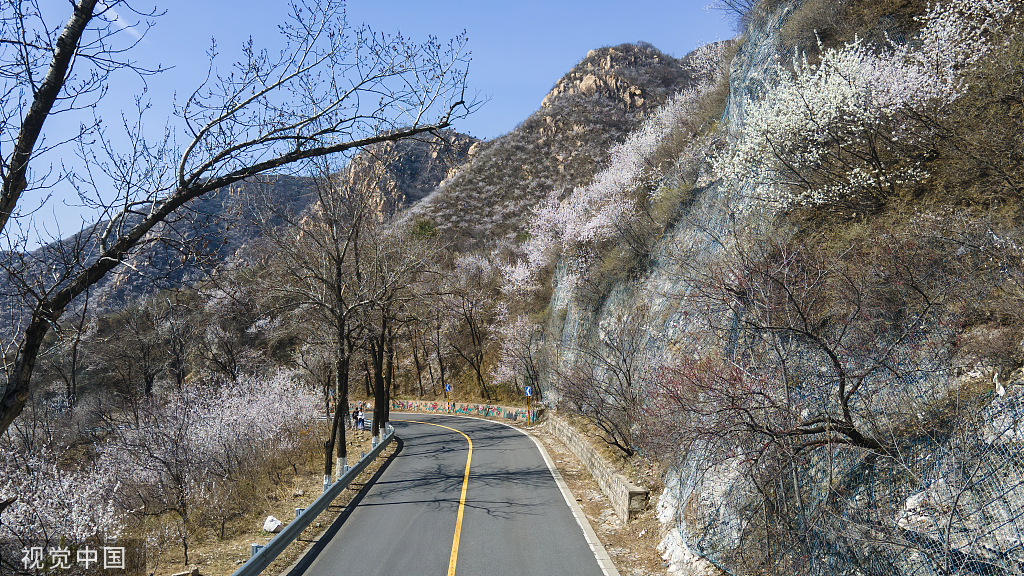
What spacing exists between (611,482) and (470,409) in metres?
24.6

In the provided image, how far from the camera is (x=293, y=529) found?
9266 mm

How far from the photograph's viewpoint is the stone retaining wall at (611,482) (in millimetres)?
10422

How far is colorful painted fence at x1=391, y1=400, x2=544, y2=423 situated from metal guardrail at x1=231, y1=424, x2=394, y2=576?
15.7 m

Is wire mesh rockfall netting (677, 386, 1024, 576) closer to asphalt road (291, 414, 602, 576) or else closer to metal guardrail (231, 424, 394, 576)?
asphalt road (291, 414, 602, 576)

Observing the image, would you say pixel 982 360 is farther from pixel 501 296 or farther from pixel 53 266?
pixel 501 296

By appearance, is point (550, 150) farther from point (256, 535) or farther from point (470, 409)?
point (256, 535)

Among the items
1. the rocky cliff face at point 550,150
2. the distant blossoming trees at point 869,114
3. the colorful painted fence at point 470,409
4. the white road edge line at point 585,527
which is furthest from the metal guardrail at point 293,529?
the rocky cliff face at point 550,150

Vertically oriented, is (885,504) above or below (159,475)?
above

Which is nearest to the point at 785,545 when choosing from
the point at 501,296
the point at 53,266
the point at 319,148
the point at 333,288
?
the point at 319,148

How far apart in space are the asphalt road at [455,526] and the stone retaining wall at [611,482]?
43.2 inches

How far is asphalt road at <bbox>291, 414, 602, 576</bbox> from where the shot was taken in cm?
848

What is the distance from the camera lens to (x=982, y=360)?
19.1 feet

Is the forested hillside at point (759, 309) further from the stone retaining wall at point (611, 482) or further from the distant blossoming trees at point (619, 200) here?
Result: the stone retaining wall at point (611, 482)

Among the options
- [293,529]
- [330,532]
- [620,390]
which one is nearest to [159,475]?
[330,532]
